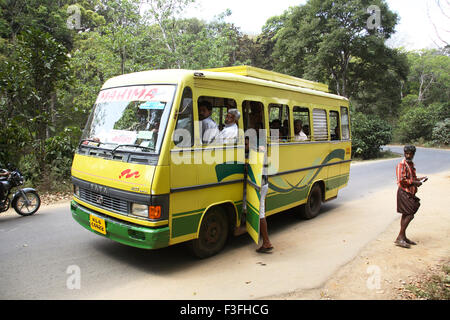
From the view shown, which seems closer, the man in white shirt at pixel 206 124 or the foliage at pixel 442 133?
the man in white shirt at pixel 206 124

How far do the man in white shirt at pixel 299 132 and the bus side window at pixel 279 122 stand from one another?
0.26 m

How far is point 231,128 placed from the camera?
16.4 feet

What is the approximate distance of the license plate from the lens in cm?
444

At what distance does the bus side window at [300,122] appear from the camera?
657cm

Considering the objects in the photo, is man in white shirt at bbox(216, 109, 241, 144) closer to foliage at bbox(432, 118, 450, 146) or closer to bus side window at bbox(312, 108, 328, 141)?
bus side window at bbox(312, 108, 328, 141)

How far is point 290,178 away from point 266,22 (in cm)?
3704

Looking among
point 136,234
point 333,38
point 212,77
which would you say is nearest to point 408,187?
point 212,77

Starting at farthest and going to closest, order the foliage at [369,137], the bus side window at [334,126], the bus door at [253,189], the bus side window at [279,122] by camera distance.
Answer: the foliage at [369,137], the bus side window at [334,126], the bus side window at [279,122], the bus door at [253,189]

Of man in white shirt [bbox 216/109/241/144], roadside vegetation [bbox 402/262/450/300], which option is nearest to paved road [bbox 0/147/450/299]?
roadside vegetation [bbox 402/262/450/300]

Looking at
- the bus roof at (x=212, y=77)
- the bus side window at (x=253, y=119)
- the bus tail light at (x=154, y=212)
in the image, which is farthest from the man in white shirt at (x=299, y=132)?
the bus tail light at (x=154, y=212)

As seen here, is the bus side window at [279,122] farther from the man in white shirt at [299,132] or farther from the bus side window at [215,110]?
the bus side window at [215,110]

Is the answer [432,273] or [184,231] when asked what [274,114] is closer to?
[184,231]
